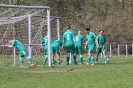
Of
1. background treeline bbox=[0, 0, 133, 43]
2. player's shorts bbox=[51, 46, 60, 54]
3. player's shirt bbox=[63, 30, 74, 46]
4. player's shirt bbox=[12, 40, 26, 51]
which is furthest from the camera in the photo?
background treeline bbox=[0, 0, 133, 43]

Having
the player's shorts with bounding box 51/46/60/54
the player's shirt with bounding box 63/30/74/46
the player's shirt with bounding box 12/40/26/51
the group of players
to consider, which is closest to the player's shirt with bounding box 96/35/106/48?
the group of players

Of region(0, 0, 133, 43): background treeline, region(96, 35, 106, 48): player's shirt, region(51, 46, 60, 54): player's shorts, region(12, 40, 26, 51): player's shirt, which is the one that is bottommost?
region(51, 46, 60, 54): player's shorts

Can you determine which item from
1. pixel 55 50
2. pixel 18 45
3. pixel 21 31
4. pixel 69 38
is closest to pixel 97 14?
pixel 21 31

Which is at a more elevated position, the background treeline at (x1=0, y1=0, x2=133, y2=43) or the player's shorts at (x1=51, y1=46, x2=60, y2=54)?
the background treeline at (x1=0, y1=0, x2=133, y2=43)

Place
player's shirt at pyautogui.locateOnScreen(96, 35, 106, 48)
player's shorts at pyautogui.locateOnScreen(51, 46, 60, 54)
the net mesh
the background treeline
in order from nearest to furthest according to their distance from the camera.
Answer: player's shorts at pyautogui.locateOnScreen(51, 46, 60, 54), player's shirt at pyautogui.locateOnScreen(96, 35, 106, 48), the net mesh, the background treeline

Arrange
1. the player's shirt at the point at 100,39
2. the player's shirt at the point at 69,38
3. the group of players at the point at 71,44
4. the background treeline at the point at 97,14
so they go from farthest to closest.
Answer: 1. the background treeline at the point at 97,14
2. the player's shirt at the point at 100,39
3. the player's shirt at the point at 69,38
4. the group of players at the point at 71,44

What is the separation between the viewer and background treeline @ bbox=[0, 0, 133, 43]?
48219mm

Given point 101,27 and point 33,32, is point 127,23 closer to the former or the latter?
point 101,27

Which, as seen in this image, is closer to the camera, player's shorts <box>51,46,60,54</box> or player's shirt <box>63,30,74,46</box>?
player's shorts <box>51,46,60,54</box>

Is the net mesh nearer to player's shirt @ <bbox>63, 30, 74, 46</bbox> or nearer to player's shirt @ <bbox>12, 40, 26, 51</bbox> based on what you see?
player's shirt @ <bbox>63, 30, 74, 46</bbox>

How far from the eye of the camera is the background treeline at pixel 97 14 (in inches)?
1898

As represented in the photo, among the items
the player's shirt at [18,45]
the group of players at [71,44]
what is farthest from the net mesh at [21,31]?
the player's shirt at [18,45]

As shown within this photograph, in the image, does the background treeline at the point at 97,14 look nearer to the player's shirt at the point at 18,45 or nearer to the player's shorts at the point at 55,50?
the player's shorts at the point at 55,50

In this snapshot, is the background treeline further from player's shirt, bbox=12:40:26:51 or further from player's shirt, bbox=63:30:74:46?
player's shirt, bbox=12:40:26:51
